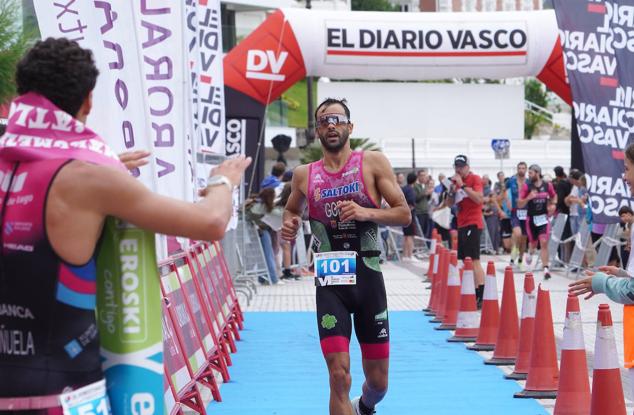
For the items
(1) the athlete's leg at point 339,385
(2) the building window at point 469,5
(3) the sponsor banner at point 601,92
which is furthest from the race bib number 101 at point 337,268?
(2) the building window at point 469,5

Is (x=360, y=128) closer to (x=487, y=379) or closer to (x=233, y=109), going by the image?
(x=233, y=109)

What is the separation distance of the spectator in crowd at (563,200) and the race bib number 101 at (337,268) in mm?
14973

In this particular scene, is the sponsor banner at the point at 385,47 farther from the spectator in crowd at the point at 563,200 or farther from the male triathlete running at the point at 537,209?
the male triathlete running at the point at 537,209

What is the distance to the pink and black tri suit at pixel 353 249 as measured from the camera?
6.70 metres

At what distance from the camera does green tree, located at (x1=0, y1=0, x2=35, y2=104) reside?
50.8 feet

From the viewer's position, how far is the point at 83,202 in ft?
10.7

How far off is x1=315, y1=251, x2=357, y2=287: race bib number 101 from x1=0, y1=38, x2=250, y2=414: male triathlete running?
3.32 m

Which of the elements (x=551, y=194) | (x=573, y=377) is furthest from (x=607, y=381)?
(x=551, y=194)

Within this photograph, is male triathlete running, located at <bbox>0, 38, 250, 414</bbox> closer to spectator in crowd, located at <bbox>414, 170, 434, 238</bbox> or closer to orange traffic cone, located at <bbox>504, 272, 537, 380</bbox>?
orange traffic cone, located at <bbox>504, 272, 537, 380</bbox>

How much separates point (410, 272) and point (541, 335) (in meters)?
14.6

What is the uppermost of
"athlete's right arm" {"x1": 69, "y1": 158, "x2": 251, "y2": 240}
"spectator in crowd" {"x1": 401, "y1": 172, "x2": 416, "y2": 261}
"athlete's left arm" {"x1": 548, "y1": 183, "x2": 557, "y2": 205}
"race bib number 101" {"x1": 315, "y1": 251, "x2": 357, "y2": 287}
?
"athlete's right arm" {"x1": 69, "y1": 158, "x2": 251, "y2": 240}

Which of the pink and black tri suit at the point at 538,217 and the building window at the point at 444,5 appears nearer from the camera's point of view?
the pink and black tri suit at the point at 538,217

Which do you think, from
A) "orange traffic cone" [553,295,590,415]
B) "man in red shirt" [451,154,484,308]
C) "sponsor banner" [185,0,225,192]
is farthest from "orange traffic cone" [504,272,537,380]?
"sponsor banner" [185,0,225,192]

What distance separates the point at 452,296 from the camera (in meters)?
13.5
